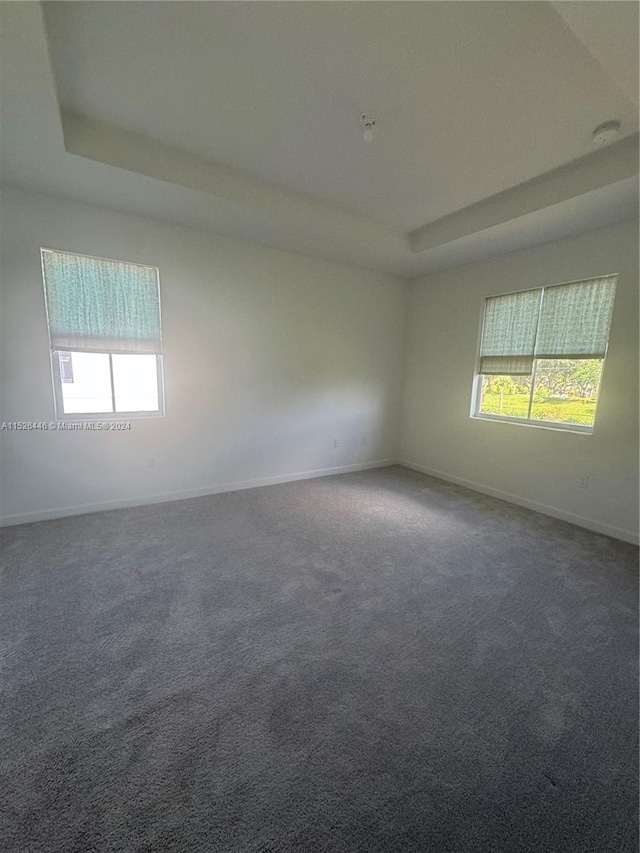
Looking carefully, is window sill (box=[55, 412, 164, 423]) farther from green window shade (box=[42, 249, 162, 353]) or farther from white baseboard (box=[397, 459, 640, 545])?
white baseboard (box=[397, 459, 640, 545])

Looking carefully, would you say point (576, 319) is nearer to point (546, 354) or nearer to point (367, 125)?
point (546, 354)

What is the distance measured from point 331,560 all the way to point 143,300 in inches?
117

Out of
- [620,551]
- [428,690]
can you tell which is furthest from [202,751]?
[620,551]

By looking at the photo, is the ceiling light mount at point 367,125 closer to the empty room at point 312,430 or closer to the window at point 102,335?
the empty room at point 312,430

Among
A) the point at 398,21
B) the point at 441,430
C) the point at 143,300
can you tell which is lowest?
the point at 441,430

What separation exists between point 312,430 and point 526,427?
8.17 feet

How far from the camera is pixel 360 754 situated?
1.29 meters

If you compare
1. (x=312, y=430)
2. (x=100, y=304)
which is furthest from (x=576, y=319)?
(x=100, y=304)

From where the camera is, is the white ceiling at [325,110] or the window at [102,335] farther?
the window at [102,335]

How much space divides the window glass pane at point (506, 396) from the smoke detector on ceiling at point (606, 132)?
2088 millimetres

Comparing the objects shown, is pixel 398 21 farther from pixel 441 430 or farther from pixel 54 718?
pixel 441 430

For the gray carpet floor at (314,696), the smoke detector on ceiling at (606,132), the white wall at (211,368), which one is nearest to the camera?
the gray carpet floor at (314,696)

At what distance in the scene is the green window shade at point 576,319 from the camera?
313cm

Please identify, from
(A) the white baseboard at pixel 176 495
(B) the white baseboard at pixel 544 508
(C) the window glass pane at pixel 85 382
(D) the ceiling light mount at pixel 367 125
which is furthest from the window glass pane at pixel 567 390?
(C) the window glass pane at pixel 85 382
